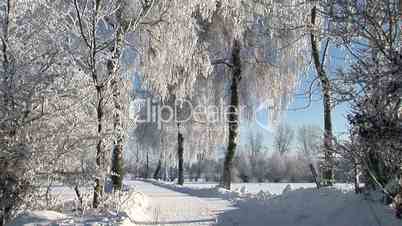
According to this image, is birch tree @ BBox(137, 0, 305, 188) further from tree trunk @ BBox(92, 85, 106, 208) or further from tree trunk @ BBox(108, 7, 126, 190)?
tree trunk @ BBox(92, 85, 106, 208)

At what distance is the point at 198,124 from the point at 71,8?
11098mm

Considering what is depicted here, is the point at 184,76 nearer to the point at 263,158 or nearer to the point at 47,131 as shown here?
the point at 47,131

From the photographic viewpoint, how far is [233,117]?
15.4m

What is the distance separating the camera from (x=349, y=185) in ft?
26.8

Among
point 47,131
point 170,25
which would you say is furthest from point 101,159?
point 170,25

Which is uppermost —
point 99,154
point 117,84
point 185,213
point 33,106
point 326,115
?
point 117,84

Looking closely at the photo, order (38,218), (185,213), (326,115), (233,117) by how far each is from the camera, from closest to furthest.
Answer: (38,218) < (185,213) < (326,115) < (233,117)

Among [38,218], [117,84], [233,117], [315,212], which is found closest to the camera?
[38,218]

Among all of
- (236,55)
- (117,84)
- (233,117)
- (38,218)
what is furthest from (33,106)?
(236,55)

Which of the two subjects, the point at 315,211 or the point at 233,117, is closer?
the point at 315,211

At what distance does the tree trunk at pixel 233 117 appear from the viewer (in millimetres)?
15023

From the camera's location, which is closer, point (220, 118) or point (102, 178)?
point (102, 178)

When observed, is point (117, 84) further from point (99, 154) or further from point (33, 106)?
point (33, 106)

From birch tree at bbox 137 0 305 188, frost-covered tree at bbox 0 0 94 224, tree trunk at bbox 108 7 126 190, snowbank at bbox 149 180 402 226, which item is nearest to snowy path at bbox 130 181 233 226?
snowbank at bbox 149 180 402 226
